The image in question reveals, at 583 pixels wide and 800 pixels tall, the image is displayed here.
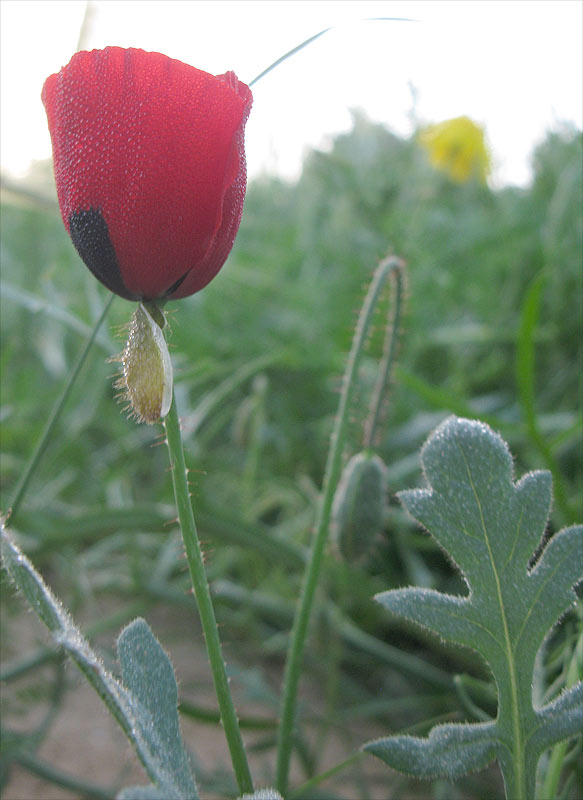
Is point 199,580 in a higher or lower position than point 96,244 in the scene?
lower

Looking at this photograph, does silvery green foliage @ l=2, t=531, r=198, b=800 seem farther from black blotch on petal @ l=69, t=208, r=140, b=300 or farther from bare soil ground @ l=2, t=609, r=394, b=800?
bare soil ground @ l=2, t=609, r=394, b=800

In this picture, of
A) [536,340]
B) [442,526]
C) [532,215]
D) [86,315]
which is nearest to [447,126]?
[532,215]

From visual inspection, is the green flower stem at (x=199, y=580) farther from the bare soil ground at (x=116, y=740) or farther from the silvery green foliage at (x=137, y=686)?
the bare soil ground at (x=116, y=740)

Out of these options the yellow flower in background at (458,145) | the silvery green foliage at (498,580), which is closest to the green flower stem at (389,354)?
the silvery green foliage at (498,580)

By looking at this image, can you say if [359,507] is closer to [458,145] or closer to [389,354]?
[389,354]

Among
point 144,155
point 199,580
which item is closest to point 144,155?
point 144,155
